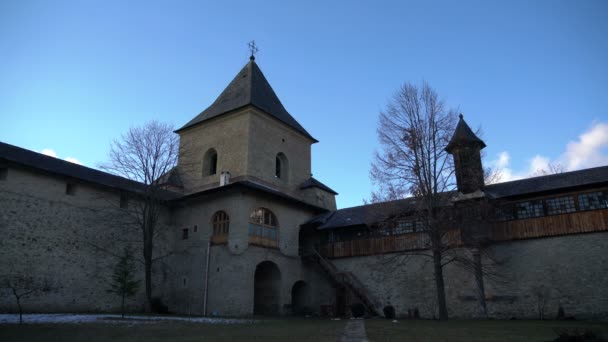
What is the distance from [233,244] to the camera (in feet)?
70.8

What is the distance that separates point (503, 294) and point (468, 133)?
308 inches

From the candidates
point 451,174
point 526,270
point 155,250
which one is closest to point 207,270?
point 155,250

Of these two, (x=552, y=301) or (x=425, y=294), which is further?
(x=425, y=294)

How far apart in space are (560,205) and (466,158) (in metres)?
4.50

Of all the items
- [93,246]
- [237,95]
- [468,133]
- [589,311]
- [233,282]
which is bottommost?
[589,311]

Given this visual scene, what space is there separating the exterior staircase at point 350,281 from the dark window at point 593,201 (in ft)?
32.9

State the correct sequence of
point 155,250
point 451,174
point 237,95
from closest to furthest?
1. point 451,174
2. point 155,250
3. point 237,95

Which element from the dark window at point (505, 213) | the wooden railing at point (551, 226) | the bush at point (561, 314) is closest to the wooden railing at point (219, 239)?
the wooden railing at point (551, 226)

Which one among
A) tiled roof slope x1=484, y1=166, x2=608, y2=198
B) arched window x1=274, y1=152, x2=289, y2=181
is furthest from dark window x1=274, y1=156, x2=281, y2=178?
tiled roof slope x1=484, y1=166, x2=608, y2=198

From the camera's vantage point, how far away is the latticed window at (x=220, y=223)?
73.5 ft

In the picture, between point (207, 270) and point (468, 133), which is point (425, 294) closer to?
point (468, 133)

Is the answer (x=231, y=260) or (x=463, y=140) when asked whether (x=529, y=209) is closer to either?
(x=463, y=140)

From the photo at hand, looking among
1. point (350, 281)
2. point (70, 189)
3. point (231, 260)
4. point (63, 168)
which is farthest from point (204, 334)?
point (63, 168)

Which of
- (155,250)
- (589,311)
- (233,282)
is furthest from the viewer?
(155,250)
